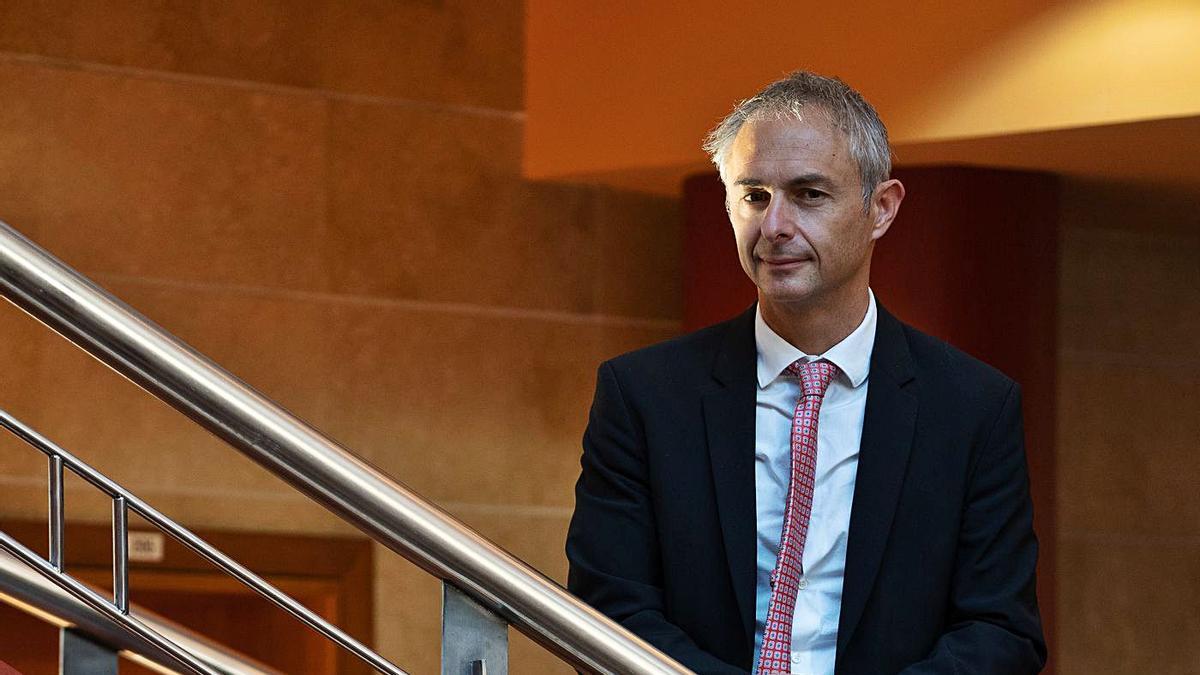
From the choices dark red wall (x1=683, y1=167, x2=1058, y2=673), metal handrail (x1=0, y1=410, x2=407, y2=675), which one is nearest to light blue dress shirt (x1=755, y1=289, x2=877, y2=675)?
metal handrail (x1=0, y1=410, x2=407, y2=675)

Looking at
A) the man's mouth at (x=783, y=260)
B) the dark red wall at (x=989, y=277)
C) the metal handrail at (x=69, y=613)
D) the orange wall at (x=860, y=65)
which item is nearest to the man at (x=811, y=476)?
the man's mouth at (x=783, y=260)

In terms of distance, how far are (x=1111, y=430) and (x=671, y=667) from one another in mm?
4326

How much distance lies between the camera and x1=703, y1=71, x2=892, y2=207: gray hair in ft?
6.98

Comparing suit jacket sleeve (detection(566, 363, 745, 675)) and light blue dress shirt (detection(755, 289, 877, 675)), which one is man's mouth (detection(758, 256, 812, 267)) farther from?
suit jacket sleeve (detection(566, 363, 745, 675))

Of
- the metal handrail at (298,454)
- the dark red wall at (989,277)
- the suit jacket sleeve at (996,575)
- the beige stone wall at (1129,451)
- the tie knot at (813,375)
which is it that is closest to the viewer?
the metal handrail at (298,454)

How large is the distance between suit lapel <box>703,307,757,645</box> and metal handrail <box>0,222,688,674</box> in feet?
1.58

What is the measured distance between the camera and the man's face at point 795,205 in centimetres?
209

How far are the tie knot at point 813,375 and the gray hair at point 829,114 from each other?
20 cm

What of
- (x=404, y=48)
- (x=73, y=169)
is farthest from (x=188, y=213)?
(x=404, y=48)

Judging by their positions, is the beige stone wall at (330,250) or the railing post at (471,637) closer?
the railing post at (471,637)

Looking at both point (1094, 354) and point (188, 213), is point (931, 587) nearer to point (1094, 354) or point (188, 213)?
point (188, 213)

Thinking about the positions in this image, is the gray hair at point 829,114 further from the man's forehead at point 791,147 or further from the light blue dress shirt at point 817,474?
the light blue dress shirt at point 817,474

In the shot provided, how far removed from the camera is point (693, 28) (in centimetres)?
464

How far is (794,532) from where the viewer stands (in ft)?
6.85
